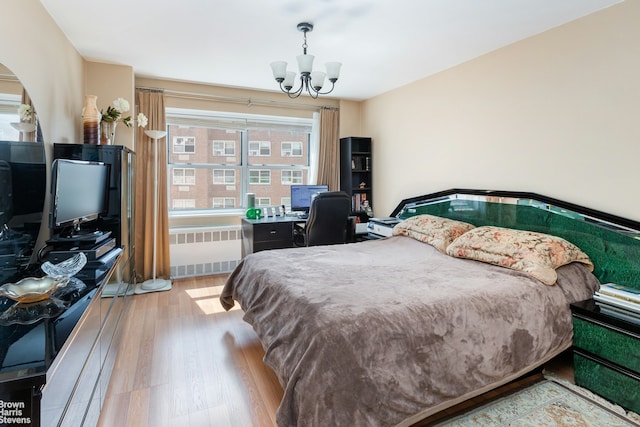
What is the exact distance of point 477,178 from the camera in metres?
3.29

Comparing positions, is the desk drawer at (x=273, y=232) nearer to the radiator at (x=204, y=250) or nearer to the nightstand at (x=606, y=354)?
the radiator at (x=204, y=250)

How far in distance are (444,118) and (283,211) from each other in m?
2.31

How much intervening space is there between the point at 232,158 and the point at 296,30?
2358 mm

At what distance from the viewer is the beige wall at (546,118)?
7.35 ft

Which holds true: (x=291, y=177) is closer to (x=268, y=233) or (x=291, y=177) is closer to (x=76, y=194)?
(x=268, y=233)

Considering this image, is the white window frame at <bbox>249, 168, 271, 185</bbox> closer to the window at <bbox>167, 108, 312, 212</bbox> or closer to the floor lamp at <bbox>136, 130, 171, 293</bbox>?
the window at <bbox>167, 108, 312, 212</bbox>

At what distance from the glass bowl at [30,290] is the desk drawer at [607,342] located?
109 inches

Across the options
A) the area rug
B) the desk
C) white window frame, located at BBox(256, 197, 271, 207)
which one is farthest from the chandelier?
the area rug

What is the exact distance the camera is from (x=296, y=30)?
106 inches

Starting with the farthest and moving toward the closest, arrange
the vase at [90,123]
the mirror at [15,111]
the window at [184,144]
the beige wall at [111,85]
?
1. the window at [184,144]
2. the beige wall at [111,85]
3. the vase at [90,123]
4. the mirror at [15,111]

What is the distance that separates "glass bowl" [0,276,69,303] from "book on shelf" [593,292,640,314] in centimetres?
291

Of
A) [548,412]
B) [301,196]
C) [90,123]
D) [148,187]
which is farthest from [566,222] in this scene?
[148,187]

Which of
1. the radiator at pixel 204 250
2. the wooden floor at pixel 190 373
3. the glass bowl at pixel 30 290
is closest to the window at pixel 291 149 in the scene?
the radiator at pixel 204 250

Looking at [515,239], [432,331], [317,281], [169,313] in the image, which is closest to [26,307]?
[317,281]
